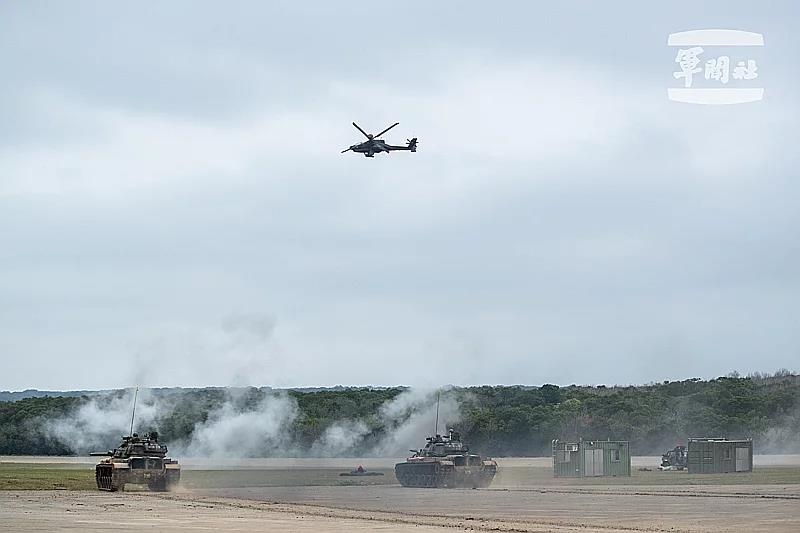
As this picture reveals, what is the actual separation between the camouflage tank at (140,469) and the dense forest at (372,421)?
24.7 m

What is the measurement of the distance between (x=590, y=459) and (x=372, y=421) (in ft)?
85.0

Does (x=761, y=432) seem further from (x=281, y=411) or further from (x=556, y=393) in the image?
(x=281, y=411)

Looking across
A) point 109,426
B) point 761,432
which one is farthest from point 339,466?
point 761,432

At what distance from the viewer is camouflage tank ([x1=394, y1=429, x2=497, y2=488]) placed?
62.5m

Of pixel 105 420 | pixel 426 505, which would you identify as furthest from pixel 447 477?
pixel 105 420

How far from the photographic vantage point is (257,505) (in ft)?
148

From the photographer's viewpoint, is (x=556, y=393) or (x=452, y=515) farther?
(x=556, y=393)

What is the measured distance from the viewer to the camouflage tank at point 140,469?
60688mm

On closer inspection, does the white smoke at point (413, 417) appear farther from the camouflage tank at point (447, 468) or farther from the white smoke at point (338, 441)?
the camouflage tank at point (447, 468)

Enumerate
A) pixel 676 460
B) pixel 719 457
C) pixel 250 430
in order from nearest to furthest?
pixel 719 457, pixel 676 460, pixel 250 430

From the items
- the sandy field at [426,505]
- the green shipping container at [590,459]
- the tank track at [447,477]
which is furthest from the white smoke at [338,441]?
the tank track at [447,477]

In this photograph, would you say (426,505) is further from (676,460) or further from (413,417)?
(413,417)

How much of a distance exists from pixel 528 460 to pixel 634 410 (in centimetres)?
1822

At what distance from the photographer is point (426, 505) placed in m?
45.2
